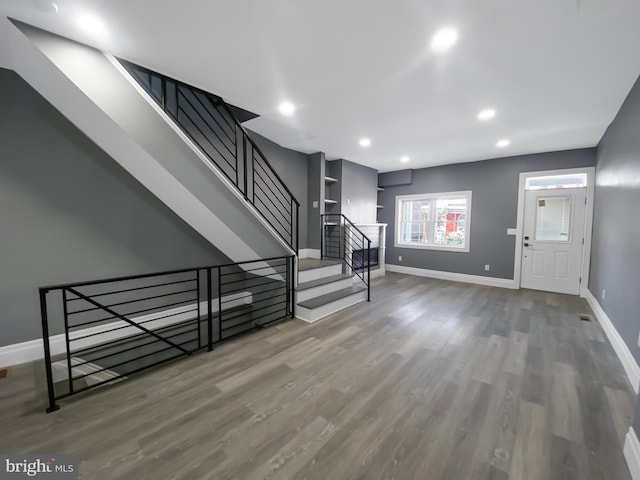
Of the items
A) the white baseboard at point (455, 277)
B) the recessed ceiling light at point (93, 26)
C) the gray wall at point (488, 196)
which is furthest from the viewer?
the white baseboard at point (455, 277)

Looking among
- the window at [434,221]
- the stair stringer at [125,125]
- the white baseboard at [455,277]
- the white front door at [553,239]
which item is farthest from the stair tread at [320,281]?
the white front door at [553,239]

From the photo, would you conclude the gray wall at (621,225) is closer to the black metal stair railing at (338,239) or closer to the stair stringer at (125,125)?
the black metal stair railing at (338,239)

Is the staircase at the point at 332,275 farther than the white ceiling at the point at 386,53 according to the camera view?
Yes

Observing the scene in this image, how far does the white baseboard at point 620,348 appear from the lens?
2143 mm

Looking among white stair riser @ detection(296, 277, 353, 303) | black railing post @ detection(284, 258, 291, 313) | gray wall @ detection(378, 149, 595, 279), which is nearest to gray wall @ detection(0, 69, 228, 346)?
black railing post @ detection(284, 258, 291, 313)

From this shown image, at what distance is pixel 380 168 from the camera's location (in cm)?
654

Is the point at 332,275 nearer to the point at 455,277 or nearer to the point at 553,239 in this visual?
the point at 455,277

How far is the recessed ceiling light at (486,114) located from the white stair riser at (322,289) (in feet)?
9.95

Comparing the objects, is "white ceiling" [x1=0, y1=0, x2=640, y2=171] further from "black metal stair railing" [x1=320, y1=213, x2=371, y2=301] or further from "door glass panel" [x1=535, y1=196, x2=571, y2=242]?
"black metal stair railing" [x1=320, y1=213, x2=371, y2=301]

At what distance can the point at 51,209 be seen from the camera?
2.54m

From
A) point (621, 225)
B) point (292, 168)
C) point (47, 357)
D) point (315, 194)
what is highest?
point (292, 168)

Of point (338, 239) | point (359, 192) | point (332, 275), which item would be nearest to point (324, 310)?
point (332, 275)

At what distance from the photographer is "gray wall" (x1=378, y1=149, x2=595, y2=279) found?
492 centimetres

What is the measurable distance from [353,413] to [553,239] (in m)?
5.33
